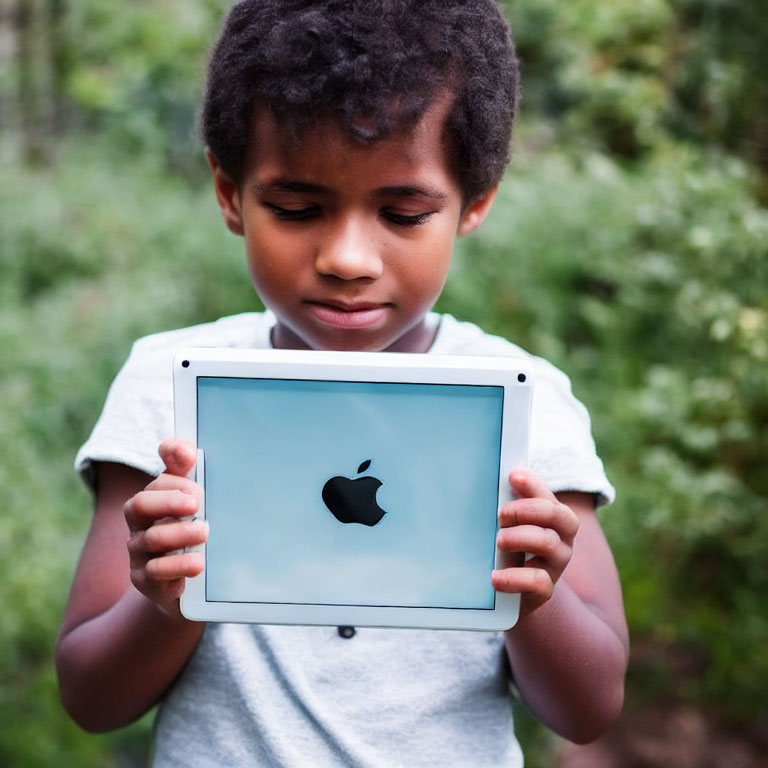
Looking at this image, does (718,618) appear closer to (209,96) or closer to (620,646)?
(620,646)

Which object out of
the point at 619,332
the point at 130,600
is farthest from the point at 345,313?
the point at 619,332

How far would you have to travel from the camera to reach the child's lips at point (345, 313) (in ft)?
3.96

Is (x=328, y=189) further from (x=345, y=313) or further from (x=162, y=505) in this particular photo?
(x=162, y=505)

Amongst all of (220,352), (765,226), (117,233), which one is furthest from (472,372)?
(117,233)

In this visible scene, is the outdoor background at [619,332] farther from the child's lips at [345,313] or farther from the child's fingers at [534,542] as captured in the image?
the child's fingers at [534,542]

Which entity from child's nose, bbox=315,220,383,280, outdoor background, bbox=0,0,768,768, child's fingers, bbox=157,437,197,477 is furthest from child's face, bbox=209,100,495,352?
outdoor background, bbox=0,0,768,768

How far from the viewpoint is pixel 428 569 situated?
1095 millimetres

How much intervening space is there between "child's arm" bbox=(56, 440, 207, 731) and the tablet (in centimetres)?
4

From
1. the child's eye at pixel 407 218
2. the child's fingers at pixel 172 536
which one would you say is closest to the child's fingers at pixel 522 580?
the child's fingers at pixel 172 536

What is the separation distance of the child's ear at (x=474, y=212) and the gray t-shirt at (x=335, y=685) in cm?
22

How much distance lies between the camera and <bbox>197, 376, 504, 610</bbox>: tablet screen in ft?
3.52

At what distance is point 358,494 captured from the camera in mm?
1087

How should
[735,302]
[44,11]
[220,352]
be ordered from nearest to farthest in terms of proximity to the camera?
[220,352]
[735,302]
[44,11]

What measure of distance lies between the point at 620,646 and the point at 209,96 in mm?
879
